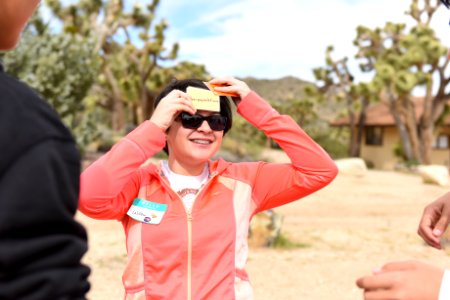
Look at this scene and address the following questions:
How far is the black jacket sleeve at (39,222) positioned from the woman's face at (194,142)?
1.31 metres

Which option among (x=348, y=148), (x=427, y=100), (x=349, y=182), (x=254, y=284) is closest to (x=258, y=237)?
(x=254, y=284)

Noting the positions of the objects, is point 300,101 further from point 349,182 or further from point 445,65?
point 349,182

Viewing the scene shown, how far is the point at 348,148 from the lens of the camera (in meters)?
30.3

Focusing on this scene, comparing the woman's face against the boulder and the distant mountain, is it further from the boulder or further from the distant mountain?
the distant mountain

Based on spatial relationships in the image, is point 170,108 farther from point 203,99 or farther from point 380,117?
point 380,117

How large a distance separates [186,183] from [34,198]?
1426 millimetres

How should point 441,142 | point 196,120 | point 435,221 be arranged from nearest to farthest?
point 435,221, point 196,120, point 441,142

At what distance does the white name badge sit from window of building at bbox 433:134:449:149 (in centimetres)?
2645

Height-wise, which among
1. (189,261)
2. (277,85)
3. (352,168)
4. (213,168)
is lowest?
(277,85)

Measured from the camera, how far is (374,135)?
29156 millimetres

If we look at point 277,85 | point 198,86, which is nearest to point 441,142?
point 198,86

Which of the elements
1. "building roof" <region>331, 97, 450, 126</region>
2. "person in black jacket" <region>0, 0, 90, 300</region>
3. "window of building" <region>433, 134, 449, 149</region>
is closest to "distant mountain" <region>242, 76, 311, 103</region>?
"building roof" <region>331, 97, 450, 126</region>

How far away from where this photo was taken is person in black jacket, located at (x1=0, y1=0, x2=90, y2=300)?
2.67 ft

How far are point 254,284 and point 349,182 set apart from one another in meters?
11.6
